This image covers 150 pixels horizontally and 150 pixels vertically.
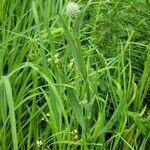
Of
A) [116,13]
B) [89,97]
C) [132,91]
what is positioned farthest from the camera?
[116,13]

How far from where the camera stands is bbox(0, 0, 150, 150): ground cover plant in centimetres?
130

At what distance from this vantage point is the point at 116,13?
180 centimetres

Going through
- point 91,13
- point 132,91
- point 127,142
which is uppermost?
point 91,13

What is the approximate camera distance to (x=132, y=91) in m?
1.57

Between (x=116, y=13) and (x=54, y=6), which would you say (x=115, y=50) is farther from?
(x=54, y=6)

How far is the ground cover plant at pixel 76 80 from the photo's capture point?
1302 mm

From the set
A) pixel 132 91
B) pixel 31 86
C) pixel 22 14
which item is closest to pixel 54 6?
pixel 22 14

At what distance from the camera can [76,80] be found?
1477 mm

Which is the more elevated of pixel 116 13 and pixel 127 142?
pixel 116 13

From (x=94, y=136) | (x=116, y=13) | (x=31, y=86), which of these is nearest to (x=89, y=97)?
(x=94, y=136)

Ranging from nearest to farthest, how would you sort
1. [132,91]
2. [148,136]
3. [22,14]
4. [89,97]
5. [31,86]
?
1. [89,97]
2. [148,136]
3. [132,91]
4. [31,86]
5. [22,14]

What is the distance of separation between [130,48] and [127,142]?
44 cm

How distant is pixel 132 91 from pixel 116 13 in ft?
1.22

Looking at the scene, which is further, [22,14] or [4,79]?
[22,14]
